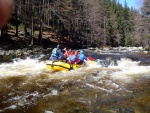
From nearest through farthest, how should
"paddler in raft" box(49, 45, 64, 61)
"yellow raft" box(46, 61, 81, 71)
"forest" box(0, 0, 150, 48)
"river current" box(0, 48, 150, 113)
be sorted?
"river current" box(0, 48, 150, 113), "yellow raft" box(46, 61, 81, 71), "paddler in raft" box(49, 45, 64, 61), "forest" box(0, 0, 150, 48)

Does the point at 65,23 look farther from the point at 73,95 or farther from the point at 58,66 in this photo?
the point at 73,95

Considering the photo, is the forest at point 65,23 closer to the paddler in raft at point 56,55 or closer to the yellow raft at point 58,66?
the paddler in raft at point 56,55

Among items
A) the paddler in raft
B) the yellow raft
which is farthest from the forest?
the yellow raft

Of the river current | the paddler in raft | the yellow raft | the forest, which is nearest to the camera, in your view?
the river current

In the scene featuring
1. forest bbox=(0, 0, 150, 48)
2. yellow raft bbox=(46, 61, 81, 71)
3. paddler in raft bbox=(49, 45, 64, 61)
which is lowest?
yellow raft bbox=(46, 61, 81, 71)

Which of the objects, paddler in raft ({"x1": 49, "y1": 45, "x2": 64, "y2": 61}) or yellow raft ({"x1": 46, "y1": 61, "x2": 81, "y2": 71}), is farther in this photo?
paddler in raft ({"x1": 49, "y1": 45, "x2": 64, "y2": 61})

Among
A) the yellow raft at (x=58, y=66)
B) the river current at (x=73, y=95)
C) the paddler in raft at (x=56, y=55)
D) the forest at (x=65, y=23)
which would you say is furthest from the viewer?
the forest at (x=65, y=23)

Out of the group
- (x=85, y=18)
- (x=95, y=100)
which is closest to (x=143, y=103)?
(x=95, y=100)

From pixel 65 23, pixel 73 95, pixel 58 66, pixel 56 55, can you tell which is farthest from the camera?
pixel 65 23

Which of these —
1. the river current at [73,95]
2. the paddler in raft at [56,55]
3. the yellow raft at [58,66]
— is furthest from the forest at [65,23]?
the river current at [73,95]

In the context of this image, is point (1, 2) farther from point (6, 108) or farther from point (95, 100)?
point (95, 100)

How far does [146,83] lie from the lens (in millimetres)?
11734

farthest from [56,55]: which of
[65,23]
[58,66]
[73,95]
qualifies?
[65,23]

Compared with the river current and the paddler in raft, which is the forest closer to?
the paddler in raft
